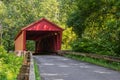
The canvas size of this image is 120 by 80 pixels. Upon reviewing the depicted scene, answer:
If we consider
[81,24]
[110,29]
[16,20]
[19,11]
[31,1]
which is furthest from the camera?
[31,1]

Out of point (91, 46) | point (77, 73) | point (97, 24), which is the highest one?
point (97, 24)

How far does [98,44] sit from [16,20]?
41724 millimetres

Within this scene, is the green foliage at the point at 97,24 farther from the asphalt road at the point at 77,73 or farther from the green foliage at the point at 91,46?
the asphalt road at the point at 77,73

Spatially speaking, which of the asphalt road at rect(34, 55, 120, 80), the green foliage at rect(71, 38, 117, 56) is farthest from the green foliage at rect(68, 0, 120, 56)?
the asphalt road at rect(34, 55, 120, 80)

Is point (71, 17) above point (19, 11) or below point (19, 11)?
below

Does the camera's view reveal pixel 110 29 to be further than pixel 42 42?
No

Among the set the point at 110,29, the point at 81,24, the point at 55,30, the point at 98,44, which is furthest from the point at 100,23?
the point at 110,29

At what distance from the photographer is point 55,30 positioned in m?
38.4

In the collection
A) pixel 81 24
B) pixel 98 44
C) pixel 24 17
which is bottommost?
pixel 98 44

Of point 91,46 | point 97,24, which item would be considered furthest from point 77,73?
point 97,24

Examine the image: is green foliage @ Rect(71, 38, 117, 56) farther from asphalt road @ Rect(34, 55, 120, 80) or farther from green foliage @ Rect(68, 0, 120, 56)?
asphalt road @ Rect(34, 55, 120, 80)

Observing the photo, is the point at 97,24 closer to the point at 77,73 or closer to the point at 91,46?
the point at 91,46

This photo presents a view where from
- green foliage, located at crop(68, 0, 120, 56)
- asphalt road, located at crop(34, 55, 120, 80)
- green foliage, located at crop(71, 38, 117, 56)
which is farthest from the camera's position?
green foliage, located at crop(71, 38, 117, 56)

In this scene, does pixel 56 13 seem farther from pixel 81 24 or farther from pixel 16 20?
pixel 81 24
